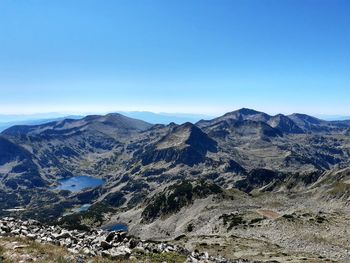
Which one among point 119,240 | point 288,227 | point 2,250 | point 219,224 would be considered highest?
point 2,250

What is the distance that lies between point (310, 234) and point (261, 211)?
185 feet

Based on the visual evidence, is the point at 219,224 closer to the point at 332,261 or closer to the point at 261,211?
the point at 261,211

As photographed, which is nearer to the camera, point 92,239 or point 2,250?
point 2,250

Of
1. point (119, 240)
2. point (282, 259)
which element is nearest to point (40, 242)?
point (119, 240)

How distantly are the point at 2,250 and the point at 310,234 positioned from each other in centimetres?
8761

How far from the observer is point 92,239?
35938mm

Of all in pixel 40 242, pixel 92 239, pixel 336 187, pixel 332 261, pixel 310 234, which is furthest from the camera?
pixel 336 187

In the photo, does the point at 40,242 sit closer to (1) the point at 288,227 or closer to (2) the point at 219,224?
(1) the point at 288,227

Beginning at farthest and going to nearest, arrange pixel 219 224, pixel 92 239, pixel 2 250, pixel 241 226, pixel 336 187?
pixel 336 187 < pixel 219 224 < pixel 241 226 < pixel 92 239 < pixel 2 250

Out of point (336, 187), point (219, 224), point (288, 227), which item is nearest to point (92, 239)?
point (288, 227)

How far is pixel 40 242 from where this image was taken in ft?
101

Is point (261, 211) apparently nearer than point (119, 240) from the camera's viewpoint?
No

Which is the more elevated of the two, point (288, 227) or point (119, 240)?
point (119, 240)

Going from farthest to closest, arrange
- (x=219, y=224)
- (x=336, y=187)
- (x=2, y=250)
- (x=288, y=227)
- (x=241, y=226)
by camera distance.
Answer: (x=336, y=187) → (x=219, y=224) → (x=241, y=226) → (x=288, y=227) → (x=2, y=250)
